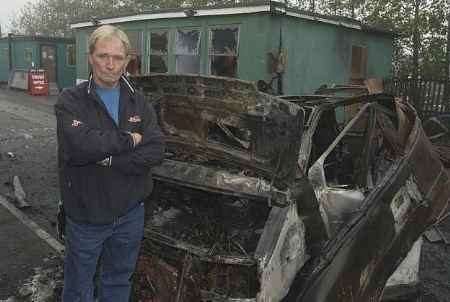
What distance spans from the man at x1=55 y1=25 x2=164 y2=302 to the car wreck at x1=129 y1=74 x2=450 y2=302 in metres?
0.42

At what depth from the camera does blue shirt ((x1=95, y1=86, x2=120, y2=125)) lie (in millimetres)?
2445

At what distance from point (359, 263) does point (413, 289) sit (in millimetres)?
985

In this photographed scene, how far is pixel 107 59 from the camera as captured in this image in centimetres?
238

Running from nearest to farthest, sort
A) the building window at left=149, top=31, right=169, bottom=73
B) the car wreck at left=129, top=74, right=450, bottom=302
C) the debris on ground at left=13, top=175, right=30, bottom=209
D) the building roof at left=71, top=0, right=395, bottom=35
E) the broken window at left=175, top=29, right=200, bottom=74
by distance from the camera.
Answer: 1. the car wreck at left=129, top=74, right=450, bottom=302
2. the debris on ground at left=13, top=175, right=30, bottom=209
3. the building roof at left=71, top=0, right=395, bottom=35
4. the broken window at left=175, top=29, right=200, bottom=74
5. the building window at left=149, top=31, right=169, bottom=73

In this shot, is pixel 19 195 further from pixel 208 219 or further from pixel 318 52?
pixel 318 52

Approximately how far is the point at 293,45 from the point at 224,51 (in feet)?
5.62

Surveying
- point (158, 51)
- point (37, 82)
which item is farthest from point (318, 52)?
point (37, 82)

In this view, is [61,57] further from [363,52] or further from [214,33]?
[363,52]

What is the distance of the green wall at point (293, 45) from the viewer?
10086mm

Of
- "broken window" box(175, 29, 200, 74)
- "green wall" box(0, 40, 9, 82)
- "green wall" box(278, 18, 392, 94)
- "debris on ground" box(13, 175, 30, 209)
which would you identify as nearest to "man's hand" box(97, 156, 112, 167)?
"debris on ground" box(13, 175, 30, 209)

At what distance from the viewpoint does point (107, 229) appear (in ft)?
8.23

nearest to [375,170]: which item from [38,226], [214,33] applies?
[38,226]

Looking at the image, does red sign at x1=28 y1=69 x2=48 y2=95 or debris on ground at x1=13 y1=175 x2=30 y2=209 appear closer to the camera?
debris on ground at x1=13 y1=175 x2=30 y2=209

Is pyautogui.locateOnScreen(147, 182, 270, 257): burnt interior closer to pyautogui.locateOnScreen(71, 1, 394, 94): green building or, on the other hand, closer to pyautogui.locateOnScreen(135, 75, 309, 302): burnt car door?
pyautogui.locateOnScreen(135, 75, 309, 302): burnt car door
